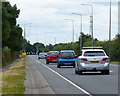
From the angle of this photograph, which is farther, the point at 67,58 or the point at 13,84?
the point at 67,58

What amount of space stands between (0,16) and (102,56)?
18446 millimetres

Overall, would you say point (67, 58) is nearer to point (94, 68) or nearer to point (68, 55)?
point (68, 55)

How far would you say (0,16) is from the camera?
1805 inches

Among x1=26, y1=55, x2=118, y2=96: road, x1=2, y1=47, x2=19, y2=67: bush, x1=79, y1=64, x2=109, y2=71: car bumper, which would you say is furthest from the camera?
x1=2, y1=47, x2=19, y2=67: bush

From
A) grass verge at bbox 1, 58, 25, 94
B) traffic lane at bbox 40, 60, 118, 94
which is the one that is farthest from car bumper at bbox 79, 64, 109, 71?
grass verge at bbox 1, 58, 25, 94

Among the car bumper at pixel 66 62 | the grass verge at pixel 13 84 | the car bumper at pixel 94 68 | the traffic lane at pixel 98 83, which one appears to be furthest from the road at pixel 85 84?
the car bumper at pixel 66 62

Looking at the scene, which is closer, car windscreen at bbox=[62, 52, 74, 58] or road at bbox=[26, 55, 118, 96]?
road at bbox=[26, 55, 118, 96]

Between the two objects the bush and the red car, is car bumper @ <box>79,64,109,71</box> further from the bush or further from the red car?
the bush

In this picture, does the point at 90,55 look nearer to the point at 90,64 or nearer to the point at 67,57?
the point at 90,64

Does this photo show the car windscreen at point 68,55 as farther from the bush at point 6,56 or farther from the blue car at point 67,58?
the bush at point 6,56

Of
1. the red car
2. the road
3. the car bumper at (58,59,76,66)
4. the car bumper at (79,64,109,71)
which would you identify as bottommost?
the road

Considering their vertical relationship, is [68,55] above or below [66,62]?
above

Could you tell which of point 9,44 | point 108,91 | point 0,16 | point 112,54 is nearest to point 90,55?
point 108,91

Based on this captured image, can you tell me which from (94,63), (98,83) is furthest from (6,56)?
(98,83)
